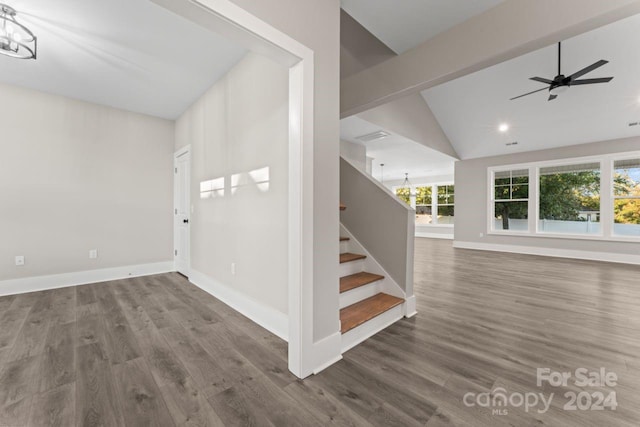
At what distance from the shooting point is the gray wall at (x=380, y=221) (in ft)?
8.55

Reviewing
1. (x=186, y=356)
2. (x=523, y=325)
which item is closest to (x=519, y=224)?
(x=523, y=325)

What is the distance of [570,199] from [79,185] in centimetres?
1024

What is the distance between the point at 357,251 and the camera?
3.08 meters

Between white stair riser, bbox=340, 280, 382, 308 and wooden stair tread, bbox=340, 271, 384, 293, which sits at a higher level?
wooden stair tread, bbox=340, 271, 384, 293

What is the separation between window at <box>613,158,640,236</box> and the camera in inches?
212

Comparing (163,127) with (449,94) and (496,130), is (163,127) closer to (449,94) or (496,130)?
(449,94)

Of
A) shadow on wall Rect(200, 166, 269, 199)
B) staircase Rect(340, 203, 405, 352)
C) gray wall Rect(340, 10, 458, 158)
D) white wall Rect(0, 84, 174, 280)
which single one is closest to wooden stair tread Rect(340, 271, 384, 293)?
staircase Rect(340, 203, 405, 352)

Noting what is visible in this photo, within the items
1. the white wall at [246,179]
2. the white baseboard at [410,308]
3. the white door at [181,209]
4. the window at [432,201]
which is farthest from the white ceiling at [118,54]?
the window at [432,201]

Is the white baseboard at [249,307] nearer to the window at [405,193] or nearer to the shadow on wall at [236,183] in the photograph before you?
the shadow on wall at [236,183]

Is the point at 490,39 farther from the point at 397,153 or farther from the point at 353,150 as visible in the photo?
the point at 397,153

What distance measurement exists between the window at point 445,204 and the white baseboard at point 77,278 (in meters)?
10.3

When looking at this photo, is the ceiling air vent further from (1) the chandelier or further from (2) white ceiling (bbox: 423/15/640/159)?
(1) the chandelier

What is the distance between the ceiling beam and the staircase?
196cm

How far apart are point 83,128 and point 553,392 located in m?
6.02
